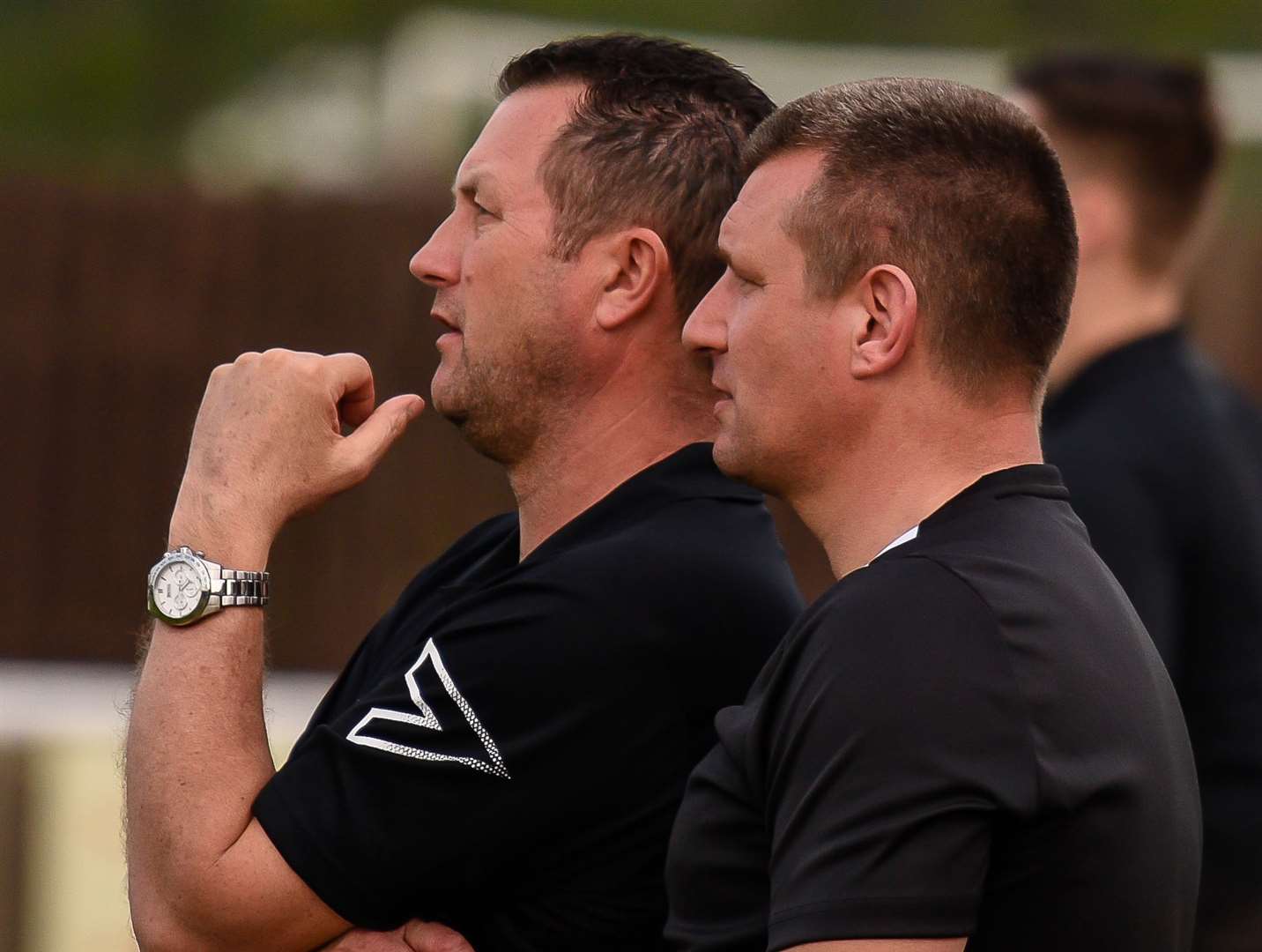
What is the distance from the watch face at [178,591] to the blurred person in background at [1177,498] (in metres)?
1.77

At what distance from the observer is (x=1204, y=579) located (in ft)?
12.1

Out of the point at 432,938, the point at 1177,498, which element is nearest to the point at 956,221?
the point at 432,938

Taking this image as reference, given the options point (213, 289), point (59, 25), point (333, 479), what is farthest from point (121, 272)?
point (59, 25)

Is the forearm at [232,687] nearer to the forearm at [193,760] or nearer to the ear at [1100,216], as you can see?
the forearm at [193,760]

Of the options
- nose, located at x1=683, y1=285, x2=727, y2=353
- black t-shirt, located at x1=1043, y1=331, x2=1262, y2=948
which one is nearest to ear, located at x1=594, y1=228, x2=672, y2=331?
nose, located at x1=683, y1=285, x2=727, y2=353

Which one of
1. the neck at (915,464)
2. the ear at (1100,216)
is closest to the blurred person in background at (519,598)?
the neck at (915,464)

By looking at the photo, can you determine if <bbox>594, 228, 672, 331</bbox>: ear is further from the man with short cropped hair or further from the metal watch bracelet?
the metal watch bracelet

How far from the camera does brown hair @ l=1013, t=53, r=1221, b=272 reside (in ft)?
13.8

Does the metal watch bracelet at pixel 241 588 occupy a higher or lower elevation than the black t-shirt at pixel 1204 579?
higher

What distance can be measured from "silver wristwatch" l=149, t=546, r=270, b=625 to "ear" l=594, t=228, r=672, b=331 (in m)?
0.61

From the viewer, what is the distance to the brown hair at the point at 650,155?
2727 millimetres

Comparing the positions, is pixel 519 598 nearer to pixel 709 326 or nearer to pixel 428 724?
pixel 428 724

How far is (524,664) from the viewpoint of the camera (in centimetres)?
244

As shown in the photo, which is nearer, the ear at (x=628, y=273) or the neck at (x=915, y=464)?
the neck at (x=915, y=464)
